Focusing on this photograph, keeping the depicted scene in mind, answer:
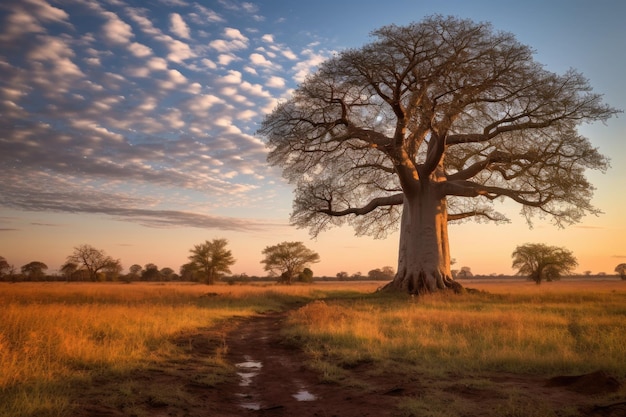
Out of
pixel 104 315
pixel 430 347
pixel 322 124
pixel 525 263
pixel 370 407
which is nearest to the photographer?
pixel 370 407

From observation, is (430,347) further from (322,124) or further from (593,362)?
(322,124)

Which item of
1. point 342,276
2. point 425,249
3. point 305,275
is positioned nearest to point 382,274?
point 342,276

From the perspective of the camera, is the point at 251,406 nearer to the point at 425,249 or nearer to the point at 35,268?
the point at 425,249

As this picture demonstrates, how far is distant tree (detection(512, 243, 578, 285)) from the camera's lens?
50.7m

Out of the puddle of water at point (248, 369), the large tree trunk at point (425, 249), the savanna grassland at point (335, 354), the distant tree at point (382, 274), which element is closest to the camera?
the savanna grassland at point (335, 354)

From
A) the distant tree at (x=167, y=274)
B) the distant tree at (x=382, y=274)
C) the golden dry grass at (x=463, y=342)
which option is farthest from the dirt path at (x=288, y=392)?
the distant tree at (x=382, y=274)

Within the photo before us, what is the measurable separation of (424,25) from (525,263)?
142ft

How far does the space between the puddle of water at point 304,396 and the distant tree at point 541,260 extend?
51520 mm

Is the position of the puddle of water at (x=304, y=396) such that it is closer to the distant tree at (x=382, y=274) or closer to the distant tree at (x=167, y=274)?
the distant tree at (x=167, y=274)

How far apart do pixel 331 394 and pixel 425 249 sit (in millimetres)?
17308

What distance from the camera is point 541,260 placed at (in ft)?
167

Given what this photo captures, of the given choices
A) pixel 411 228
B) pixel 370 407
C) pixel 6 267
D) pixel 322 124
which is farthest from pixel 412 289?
pixel 6 267

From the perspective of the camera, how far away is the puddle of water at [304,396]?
19.6ft

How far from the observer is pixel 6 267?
69.9 metres
